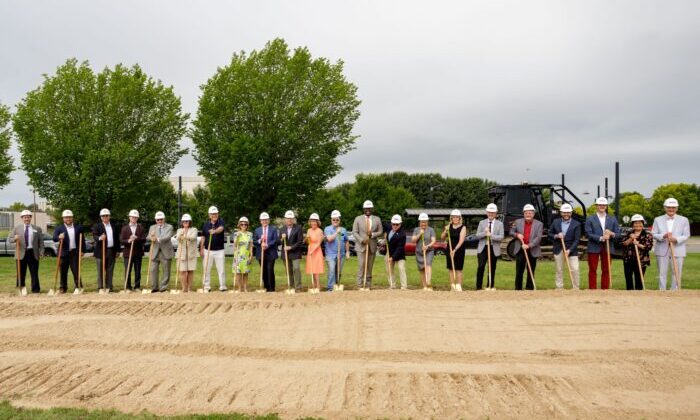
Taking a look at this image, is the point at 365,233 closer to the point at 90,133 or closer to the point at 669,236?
the point at 669,236

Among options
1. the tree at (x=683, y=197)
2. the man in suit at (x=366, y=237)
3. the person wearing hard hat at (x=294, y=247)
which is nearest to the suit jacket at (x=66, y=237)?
the person wearing hard hat at (x=294, y=247)

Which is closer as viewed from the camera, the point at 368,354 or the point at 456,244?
the point at 368,354

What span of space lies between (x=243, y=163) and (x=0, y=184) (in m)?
13.2

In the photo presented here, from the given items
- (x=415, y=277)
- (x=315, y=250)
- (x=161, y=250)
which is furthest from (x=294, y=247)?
(x=415, y=277)

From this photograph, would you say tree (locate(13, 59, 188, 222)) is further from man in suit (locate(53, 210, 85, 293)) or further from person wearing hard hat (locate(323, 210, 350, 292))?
person wearing hard hat (locate(323, 210, 350, 292))

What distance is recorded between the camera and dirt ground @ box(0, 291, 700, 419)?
6.28 m

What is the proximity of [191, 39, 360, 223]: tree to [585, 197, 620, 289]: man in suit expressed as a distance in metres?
16.7

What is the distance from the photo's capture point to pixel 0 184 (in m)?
29.0

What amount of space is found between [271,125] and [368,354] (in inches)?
793

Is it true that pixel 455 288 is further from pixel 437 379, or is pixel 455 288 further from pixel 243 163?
pixel 243 163

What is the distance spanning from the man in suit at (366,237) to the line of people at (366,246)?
2cm

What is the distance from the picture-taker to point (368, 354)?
796 centimetres

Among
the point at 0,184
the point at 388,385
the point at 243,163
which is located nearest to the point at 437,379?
the point at 388,385

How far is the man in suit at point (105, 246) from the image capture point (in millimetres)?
13500
